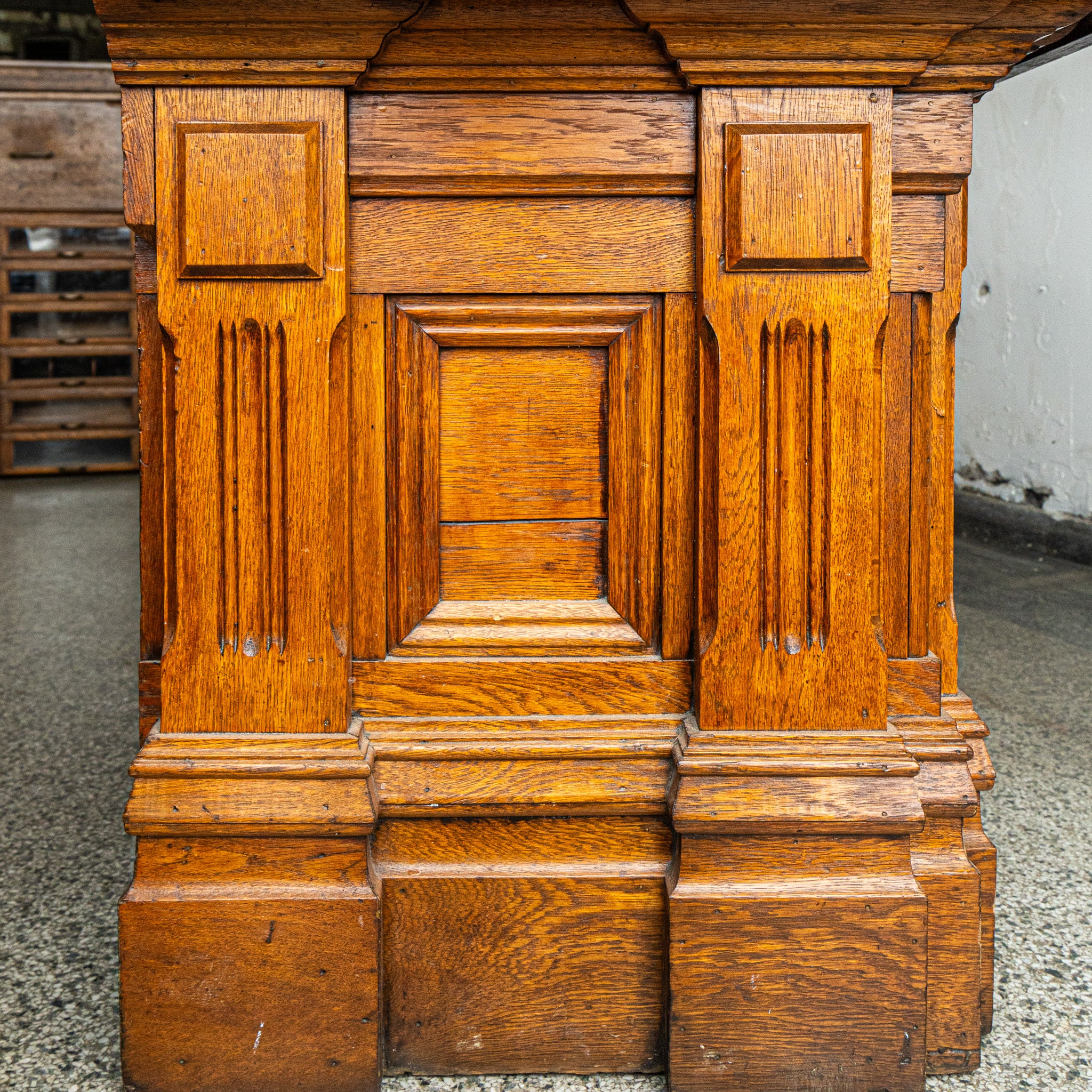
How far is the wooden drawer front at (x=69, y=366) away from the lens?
6328mm

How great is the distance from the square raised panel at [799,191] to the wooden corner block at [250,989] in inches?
25.7

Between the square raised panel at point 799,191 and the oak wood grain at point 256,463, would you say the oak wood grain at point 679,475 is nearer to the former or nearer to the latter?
the square raised panel at point 799,191

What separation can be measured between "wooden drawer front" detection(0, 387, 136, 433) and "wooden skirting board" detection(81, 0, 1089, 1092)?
5918 millimetres

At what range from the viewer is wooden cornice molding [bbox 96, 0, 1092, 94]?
0.87 m

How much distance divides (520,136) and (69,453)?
634 cm

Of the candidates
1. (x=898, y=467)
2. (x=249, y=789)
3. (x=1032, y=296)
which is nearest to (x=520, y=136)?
(x=898, y=467)

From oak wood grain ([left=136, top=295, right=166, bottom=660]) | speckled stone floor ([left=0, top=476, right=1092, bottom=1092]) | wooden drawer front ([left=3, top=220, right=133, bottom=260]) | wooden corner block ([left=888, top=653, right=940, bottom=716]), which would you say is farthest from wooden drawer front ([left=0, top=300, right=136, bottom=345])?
wooden corner block ([left=888, top=653, right=940, bottom=716])

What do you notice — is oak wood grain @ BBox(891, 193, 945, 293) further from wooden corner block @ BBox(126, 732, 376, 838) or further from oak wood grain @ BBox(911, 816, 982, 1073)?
wooden corner block @ BBox(126, 732, 376, 838)

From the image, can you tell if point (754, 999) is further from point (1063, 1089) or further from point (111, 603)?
point (111, 603)

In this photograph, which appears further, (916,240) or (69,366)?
(69,366)

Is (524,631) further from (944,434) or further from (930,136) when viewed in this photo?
(930,136)

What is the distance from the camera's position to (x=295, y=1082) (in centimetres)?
92

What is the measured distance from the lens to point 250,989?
2.99ft

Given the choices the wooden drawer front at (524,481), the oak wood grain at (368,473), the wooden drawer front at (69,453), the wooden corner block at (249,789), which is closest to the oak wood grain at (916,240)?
the wooden drawer front at (524,481)
